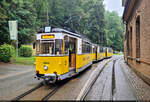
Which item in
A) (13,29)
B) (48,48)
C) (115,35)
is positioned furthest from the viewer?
(115,35)

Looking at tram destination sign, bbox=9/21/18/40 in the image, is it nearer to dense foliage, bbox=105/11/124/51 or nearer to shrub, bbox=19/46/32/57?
shrub, bbox=19/46/32/57

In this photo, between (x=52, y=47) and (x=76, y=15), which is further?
(x=76, y=15)

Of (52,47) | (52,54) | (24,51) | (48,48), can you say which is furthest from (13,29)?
(52,54)

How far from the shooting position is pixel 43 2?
4631 centimetres

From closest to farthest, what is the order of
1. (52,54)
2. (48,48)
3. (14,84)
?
(52,54), (48,48), (14,84)

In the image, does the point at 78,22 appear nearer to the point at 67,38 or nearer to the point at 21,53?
the point at 21,53

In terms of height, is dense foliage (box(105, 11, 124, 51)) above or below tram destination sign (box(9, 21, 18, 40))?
above

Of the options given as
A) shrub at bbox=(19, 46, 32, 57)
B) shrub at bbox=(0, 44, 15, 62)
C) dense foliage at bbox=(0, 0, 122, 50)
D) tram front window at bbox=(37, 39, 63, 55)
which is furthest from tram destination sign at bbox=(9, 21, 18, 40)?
dense foliage at bbox=(0, 0, 122, 50)

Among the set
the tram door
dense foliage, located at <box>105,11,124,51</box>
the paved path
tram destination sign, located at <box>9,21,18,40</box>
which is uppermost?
dense foliage, located at <box>105,11,124,51</box>

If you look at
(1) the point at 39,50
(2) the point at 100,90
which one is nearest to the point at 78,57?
(1) the point at 39,50

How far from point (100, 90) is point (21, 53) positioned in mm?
22319

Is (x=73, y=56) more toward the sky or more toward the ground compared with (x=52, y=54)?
more toward the ground

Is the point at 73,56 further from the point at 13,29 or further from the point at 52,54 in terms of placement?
the point at 13,29

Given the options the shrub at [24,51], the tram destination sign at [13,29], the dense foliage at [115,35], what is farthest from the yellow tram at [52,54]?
the dense foliage at [115,35]
